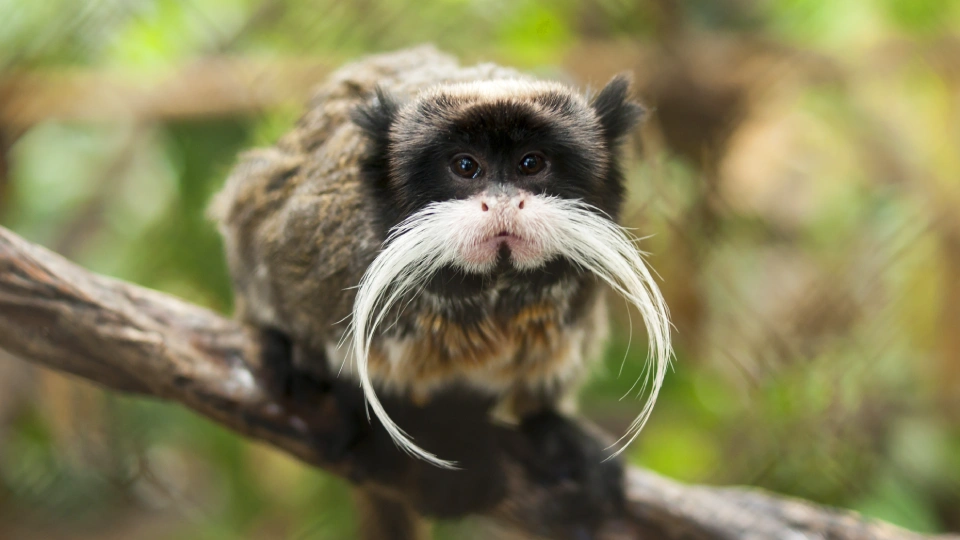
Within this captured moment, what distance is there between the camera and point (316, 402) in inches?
69.9

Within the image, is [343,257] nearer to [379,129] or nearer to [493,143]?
[379,129]

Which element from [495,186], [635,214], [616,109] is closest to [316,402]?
[495,186]

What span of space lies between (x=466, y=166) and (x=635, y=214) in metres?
1.11

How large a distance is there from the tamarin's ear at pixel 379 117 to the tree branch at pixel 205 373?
66 centimetres

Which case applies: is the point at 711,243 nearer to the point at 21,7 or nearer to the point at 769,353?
the point at 769,353

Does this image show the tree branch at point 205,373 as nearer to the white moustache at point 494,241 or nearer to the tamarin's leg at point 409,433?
the tamarin's leg at point 409,433

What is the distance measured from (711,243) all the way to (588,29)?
88cm

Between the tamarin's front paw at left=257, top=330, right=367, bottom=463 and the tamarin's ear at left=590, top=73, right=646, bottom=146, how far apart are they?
80cm

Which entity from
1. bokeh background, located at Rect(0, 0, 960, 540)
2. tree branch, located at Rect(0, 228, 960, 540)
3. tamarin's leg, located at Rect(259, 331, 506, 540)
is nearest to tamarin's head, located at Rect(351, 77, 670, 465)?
tamarin's leg, located at Rect(259, 331, 506, 540)

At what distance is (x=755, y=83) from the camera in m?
2.80

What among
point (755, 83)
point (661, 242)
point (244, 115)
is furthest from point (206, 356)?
point (755, 83)

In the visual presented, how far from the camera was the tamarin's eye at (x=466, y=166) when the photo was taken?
124 cm

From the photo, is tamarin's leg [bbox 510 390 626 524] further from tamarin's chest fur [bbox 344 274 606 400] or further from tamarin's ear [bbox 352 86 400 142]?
tamarin's ear [bbox 352 86 400 142]

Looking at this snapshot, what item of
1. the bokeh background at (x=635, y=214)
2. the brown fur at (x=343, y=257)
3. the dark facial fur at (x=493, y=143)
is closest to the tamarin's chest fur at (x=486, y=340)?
the brown fur at (x=343, y=257)
